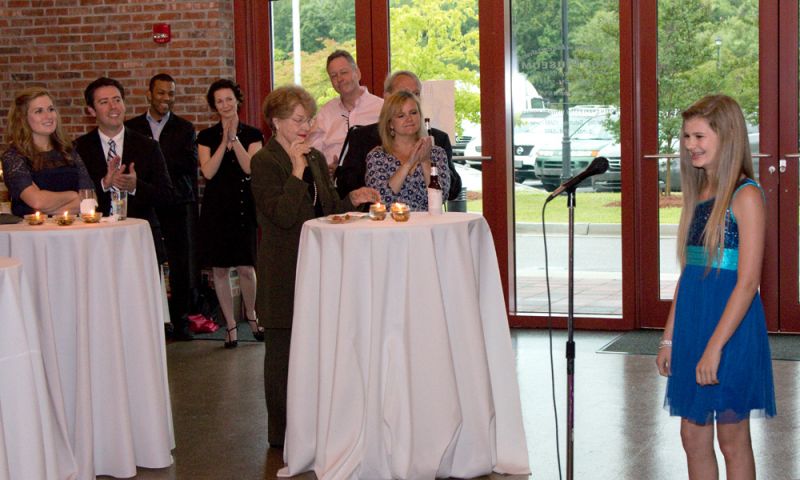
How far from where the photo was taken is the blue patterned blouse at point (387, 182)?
5.09m

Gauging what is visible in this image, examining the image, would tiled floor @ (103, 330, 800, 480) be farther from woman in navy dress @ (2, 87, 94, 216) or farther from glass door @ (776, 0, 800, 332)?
woman in navy dress @ (2, 87, 94, 216)

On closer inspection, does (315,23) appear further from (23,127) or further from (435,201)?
(435,201)

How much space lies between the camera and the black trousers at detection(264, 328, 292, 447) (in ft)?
15.9

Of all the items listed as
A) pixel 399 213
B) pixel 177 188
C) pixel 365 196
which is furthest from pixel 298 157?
pixel 177 188

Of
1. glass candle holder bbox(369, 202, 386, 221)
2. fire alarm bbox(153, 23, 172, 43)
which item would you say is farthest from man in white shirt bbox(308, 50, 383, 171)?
glass candle holder bbox(369, 202, 386, 221)

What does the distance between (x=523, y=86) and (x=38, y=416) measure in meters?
4.86

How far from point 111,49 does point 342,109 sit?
2.45 metres

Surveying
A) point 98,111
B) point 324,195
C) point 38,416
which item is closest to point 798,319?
point 324,195

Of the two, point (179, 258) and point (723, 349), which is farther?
point (179, 258)

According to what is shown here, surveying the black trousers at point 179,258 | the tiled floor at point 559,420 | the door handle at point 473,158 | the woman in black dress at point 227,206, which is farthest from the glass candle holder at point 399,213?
the black trousers at point 179,258

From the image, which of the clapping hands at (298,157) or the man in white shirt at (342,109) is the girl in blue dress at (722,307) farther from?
the man in white shirt at (342,109)

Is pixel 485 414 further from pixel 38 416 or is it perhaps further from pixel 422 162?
pixel 38 416

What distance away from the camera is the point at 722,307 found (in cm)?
329

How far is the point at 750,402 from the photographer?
128 inches
